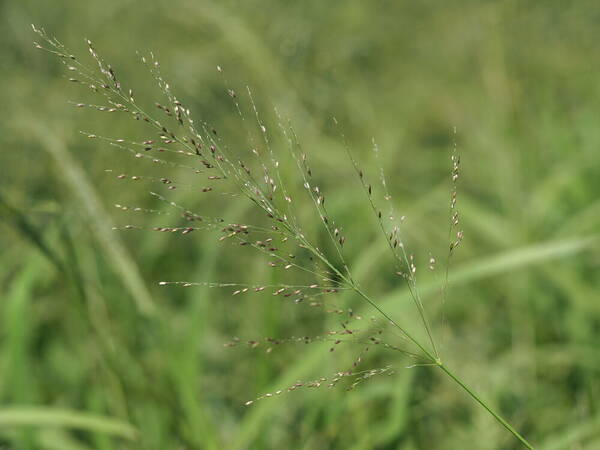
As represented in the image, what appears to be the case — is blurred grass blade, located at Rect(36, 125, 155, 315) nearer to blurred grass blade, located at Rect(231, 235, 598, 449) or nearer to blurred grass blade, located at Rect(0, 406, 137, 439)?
blurred grass blade, located at Rect(0, 406, 137, 439)

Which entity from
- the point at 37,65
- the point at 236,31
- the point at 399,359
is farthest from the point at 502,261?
the point at 37,65

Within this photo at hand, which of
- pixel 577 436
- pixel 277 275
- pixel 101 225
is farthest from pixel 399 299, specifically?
pixel 101 225

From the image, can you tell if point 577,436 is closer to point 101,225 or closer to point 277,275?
point 277,275

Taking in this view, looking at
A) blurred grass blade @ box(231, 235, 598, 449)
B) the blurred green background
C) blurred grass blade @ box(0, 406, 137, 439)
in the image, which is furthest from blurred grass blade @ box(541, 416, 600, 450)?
blurred grass blade @ box(0, 406, 137, 439)

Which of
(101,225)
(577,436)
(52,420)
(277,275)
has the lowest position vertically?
(577,436)

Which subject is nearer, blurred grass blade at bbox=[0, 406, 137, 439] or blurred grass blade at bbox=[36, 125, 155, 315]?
blurred grass blade at bbox=[0, 406, 137, 439]

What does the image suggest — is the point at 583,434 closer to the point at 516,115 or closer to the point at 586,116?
the point at 516,115

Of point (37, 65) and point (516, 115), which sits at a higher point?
point (37, 65)

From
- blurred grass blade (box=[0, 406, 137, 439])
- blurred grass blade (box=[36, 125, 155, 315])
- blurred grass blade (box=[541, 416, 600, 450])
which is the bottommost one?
blurred grass blade (box=[541, 416, 600, 450])
